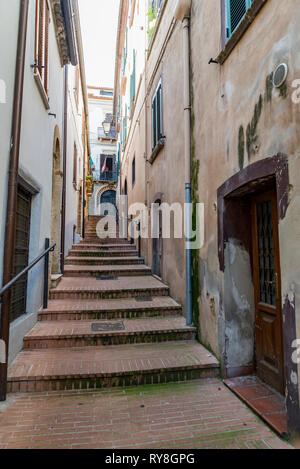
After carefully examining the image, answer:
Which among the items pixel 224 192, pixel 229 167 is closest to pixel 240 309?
pixel 224 192

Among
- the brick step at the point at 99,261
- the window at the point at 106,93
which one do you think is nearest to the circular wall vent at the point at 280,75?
the brick step at the point at 99,261

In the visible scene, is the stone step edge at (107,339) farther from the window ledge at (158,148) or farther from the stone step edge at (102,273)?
the window ledge at (158,148)

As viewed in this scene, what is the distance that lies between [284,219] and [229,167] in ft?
4.05

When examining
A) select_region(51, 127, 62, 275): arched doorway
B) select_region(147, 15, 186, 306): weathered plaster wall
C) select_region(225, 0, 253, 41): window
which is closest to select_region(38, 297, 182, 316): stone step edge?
select_region(147, 15, 186, 306): weathered plaster wall

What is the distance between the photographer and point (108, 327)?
13.8 feet

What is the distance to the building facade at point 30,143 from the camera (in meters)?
2.95

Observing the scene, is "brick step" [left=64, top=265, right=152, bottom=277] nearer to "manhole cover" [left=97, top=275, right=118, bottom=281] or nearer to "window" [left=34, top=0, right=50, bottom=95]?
"manhole cover" [left=97, top=275, right=118, bottom=281]

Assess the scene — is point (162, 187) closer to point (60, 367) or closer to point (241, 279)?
point (241, 279)

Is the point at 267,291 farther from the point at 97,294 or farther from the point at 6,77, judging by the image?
the point at 6,77

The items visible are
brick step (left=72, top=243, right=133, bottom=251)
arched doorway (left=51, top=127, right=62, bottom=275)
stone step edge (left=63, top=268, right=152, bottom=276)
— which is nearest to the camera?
arched doorway (left=51, top=127, right=62, bottom=275)

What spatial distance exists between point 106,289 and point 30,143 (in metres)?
2.93

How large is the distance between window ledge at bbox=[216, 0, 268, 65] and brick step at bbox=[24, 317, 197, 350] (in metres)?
3.70

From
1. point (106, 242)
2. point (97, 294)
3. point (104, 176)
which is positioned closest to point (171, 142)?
point (97, 294)

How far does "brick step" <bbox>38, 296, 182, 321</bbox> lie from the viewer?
14.8 ft
